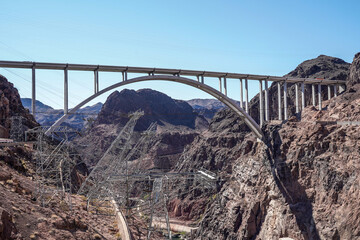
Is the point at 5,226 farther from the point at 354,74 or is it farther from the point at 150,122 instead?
the point at 150,122

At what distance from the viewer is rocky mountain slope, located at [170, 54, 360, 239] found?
3106cm

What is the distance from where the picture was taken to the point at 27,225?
50.2ft

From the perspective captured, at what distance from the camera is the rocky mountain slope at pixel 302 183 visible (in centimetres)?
3106

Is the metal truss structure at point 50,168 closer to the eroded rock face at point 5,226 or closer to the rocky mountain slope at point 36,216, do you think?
the rocky mountain slope at point 36,216

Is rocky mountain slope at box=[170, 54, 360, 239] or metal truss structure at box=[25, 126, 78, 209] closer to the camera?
metal truss structure at box=[25, 126, 78, 209]

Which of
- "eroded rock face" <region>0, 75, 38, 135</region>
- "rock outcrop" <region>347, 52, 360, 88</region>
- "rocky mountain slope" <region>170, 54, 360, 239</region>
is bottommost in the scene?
"rocky mountain slope" <region>170, 54, 360, 239</region>

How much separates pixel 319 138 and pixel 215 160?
150 ft

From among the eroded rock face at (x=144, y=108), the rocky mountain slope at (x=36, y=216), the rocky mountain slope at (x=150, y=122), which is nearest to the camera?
the rocky mountain slope at (x=36, y=216)

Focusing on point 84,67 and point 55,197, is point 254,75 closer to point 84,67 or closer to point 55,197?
point 84,67

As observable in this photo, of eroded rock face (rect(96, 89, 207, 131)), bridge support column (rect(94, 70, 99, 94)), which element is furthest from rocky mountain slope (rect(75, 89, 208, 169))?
bridge support column (rect(94, 70, 99, 94))

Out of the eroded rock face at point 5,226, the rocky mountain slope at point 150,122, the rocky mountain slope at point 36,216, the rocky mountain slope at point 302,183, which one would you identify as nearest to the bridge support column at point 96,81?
the rocky mountain slope at point 36,216

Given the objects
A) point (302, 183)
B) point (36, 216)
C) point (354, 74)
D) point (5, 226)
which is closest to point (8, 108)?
point (36, 216)

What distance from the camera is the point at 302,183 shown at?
34875 mm

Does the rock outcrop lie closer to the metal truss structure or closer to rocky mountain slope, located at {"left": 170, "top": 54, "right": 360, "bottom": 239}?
rocky mountain slope, located at {"left": 170, "top": 54, "right": 360, "bottom": 239}
